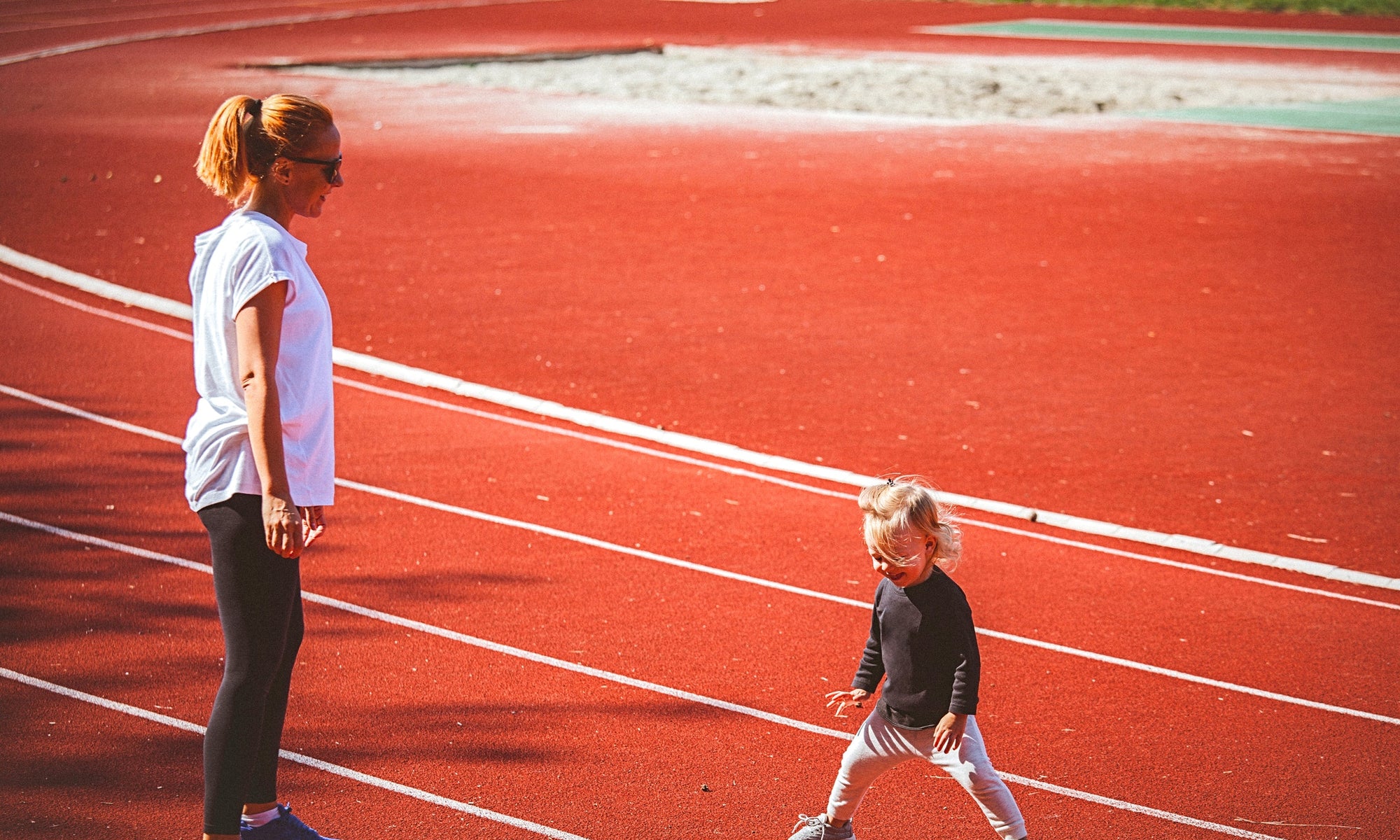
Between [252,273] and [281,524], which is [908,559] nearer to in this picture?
[281,524]

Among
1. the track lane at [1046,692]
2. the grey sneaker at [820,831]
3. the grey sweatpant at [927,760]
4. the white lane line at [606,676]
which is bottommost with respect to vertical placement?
the white lane line at [606,676]

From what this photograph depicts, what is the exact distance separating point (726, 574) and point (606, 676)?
1.18 m

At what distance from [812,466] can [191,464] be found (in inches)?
189

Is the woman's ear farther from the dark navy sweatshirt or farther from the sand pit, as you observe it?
the sand pit

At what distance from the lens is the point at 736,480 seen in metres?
7.72

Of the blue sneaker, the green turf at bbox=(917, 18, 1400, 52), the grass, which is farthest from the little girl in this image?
the grass

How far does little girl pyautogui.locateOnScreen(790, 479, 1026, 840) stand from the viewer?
3.67 m

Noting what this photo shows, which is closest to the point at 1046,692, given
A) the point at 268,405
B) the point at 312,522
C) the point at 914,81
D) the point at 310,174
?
the point at 312,522

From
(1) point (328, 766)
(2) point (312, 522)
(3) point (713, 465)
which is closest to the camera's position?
(2) point (312, 522)

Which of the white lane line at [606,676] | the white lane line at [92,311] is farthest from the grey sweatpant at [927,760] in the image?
the white lane line at [92,311]

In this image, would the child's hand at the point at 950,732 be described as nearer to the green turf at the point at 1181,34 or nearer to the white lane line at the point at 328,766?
the white lane line at the point at 328,766

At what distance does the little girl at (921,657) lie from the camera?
367 cm

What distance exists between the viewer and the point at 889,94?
26.0 m

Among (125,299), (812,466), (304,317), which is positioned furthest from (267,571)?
(125,299)
